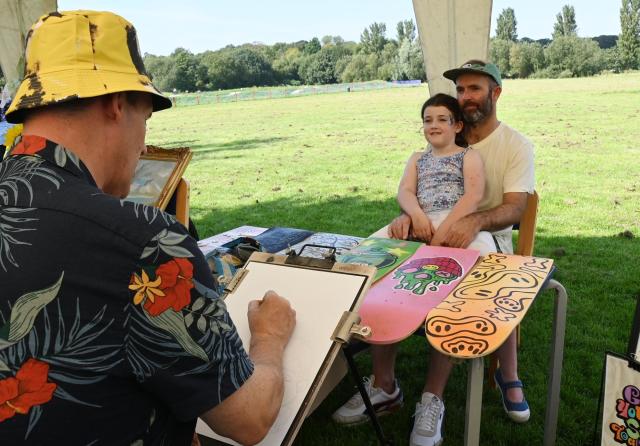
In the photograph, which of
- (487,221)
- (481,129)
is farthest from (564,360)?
(481,129)

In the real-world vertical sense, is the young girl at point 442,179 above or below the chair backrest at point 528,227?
above

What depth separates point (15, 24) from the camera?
5664 millimetres

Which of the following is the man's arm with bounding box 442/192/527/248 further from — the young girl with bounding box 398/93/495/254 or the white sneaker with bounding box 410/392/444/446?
the white sneaker with bounding box 410/392/444/446

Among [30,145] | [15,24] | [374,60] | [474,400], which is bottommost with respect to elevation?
[474,400]

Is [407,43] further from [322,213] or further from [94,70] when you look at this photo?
[94,70]

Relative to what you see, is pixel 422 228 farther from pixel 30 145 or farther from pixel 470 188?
pixel 30 145

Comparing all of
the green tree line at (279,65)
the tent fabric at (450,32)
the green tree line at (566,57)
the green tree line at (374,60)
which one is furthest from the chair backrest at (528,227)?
the green tree line at (279,65)

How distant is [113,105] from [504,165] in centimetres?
247

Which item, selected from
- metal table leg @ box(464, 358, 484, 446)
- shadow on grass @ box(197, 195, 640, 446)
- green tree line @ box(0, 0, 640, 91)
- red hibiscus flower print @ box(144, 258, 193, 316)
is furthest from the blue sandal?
green tree line @ box(0, 0, 640, 91)

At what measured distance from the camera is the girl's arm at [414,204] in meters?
3.03

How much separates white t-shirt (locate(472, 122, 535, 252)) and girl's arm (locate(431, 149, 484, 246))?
0.09 meters

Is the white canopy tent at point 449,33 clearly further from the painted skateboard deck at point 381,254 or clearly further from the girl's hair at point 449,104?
the painted skateboard deck at point 381,254

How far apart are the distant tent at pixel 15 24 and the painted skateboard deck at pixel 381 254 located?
4.60 meters

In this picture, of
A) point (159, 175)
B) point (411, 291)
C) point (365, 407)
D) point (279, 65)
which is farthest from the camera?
point (279, 65)
